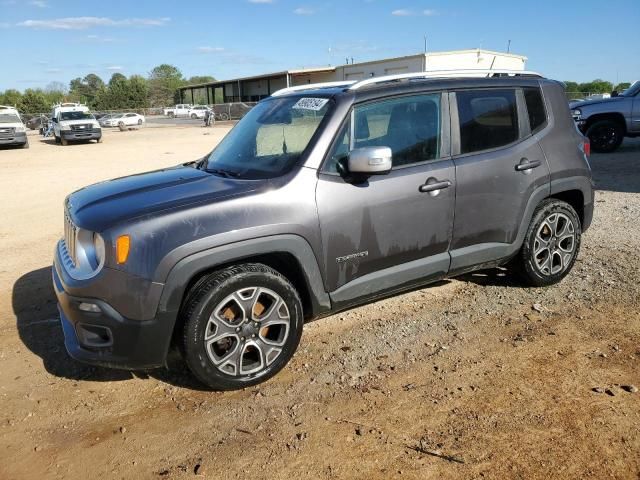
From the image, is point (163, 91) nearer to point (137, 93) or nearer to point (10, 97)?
point (137, 93)

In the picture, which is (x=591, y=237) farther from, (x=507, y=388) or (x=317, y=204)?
(x=317, y=204)

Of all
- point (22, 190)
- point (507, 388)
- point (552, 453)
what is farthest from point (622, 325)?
point (22, 190)

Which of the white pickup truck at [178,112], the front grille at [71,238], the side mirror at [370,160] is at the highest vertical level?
the white pickup truck at [178,112]

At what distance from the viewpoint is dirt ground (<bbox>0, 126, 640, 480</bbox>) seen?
2.78 meters

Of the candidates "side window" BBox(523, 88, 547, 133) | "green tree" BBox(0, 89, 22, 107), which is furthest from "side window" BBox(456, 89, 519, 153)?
"green tree" BBox(0, 89, 22, 107)

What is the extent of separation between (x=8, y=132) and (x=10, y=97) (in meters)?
65.1

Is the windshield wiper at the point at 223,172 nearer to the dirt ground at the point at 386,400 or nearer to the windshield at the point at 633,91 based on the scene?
the dirt ground at the point at 386,400

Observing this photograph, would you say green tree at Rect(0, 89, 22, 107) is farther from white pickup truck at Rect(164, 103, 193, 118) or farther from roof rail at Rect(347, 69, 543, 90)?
roof rail at Rect(347, 69, 543, 90)

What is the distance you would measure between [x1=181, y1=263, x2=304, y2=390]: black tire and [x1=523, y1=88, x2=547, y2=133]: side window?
2.62 metres

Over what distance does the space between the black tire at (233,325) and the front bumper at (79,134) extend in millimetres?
27607

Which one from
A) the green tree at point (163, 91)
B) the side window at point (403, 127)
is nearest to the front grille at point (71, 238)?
the side window at point (403, 127)

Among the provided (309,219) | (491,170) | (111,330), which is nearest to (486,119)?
(491,170)

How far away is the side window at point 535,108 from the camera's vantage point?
15.1 ft

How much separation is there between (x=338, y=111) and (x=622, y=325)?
2.75 metres
